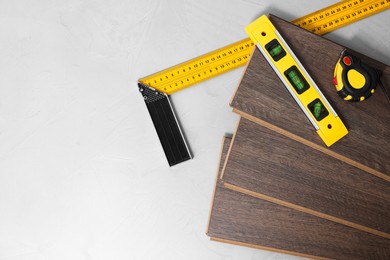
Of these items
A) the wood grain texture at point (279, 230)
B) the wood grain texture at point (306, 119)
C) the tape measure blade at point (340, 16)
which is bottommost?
the wood grain texture at point (279, 230)

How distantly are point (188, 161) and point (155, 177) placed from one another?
19 centimetres

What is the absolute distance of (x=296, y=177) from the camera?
1.66m

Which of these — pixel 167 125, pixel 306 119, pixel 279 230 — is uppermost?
pixel 167 125

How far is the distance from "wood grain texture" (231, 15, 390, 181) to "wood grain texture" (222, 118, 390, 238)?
0.20ft

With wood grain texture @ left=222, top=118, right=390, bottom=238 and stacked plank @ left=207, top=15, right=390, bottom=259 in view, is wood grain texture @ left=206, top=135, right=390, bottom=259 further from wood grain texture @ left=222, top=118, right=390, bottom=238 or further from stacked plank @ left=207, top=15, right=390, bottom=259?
wood grain texture @ left=222, top=118, right=390, bottom=238

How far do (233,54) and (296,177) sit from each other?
67 cm

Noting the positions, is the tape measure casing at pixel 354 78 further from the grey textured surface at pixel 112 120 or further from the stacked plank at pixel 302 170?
the grey textured surface at pixel 112 120

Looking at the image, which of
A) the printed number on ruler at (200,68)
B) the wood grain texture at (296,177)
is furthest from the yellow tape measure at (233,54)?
the wood grain texture at (296,177)

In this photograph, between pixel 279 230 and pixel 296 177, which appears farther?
pixel 279 230

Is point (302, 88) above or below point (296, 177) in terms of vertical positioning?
above

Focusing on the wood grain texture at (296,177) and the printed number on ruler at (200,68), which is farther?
the printed number on ruler at (200,68)

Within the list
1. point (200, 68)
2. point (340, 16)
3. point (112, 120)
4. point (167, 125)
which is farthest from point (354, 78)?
point (112, 120)

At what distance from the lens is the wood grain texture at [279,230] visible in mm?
1767

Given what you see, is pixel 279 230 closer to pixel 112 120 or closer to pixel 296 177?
pixel 296 177
